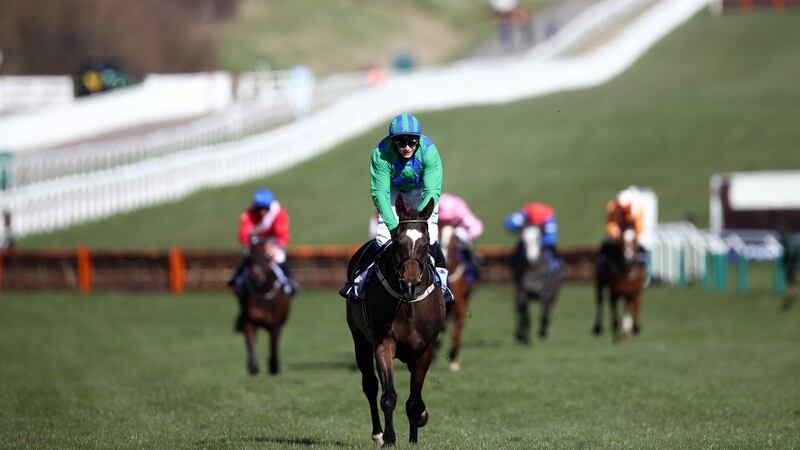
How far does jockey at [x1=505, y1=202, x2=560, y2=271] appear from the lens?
26.2m

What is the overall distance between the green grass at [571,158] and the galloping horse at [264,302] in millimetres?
20311

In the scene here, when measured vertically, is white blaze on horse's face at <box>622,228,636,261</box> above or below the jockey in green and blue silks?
below

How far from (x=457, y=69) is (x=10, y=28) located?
2674 cm

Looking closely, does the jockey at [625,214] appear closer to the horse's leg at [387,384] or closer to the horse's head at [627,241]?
the horse's head at [627,241]

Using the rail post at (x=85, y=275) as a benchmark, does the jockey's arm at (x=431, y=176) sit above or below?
above

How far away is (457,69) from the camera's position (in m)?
60.2

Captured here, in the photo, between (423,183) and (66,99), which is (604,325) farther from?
(66,99)

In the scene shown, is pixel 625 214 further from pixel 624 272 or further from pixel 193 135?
pixel 193 135

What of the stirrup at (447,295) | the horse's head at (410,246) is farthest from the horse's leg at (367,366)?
the horse's head at (410,246)

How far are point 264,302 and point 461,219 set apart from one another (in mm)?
2905

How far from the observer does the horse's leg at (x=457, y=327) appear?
2130 cm

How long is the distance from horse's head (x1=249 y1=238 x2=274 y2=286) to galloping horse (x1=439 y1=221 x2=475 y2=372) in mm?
2263

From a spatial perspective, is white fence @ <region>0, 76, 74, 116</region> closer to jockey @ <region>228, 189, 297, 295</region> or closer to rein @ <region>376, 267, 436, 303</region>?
jockey @ <region>228, 189, 297, 295</region>

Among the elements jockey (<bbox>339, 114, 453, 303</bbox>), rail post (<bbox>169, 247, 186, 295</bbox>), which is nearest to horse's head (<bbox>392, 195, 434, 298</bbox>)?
jockey (<bbox>339, 114, 453, 303</bbox>)
